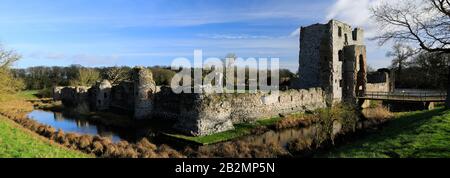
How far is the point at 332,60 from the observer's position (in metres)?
32.0

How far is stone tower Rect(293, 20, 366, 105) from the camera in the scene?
32094 mm

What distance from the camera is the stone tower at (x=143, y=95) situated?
26.0m

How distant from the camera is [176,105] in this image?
2477 cm

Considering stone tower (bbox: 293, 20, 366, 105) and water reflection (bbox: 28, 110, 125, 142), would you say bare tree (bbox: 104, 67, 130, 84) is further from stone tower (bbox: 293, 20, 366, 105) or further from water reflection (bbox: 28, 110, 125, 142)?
stone tower (bbox: 293, 20, 366, 105)

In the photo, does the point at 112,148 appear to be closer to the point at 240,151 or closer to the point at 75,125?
the point at 240,151

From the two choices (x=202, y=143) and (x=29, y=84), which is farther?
(x=29, y=84)

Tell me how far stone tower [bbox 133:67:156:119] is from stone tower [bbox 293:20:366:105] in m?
14.9

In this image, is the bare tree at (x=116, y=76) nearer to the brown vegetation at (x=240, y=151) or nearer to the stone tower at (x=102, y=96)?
the stone tower at (x=102, y=96)

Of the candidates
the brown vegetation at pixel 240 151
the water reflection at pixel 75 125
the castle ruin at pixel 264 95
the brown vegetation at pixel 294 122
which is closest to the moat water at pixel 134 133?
the water reflection at pixel 75 125

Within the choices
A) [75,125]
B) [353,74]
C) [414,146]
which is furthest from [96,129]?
[353,74]

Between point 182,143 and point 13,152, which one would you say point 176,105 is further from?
point 13,152

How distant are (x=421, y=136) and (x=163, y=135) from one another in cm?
1285

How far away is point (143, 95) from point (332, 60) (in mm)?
16321
